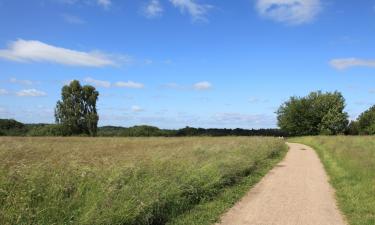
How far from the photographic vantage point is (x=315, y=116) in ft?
318

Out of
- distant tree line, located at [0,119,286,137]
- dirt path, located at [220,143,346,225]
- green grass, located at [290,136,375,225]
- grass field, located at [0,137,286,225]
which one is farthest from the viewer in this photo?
distant tree line, located at [0,119,286,137]

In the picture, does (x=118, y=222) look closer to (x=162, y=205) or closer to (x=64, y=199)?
(x=64, y=199)

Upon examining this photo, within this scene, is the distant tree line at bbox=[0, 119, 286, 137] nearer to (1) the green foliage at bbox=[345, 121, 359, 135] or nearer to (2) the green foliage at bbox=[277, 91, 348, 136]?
(2) the green foliage at bbox=[277, 91, 348, 136]

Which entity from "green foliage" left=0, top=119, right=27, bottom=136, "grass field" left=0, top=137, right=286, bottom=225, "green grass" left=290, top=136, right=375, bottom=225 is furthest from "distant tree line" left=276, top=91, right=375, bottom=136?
"grass field" left=0, top=137, right=286, bottom=225

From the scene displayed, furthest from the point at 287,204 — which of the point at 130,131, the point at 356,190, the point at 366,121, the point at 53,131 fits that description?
the point at 366,121

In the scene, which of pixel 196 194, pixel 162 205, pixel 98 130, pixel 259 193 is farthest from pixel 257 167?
pixel 98 130

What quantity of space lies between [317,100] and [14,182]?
96.7 m

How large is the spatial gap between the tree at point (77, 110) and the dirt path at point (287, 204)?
71.2 m

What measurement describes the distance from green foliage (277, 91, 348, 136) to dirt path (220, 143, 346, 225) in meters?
81.2

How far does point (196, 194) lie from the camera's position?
11.4 m

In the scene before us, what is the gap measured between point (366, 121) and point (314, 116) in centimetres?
1583

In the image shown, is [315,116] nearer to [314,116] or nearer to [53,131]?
[314,116]

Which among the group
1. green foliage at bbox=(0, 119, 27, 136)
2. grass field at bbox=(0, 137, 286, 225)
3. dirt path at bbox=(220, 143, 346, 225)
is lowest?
dirt path at bbox=(220, 143, 346, 225)

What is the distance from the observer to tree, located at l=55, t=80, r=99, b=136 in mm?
84250
